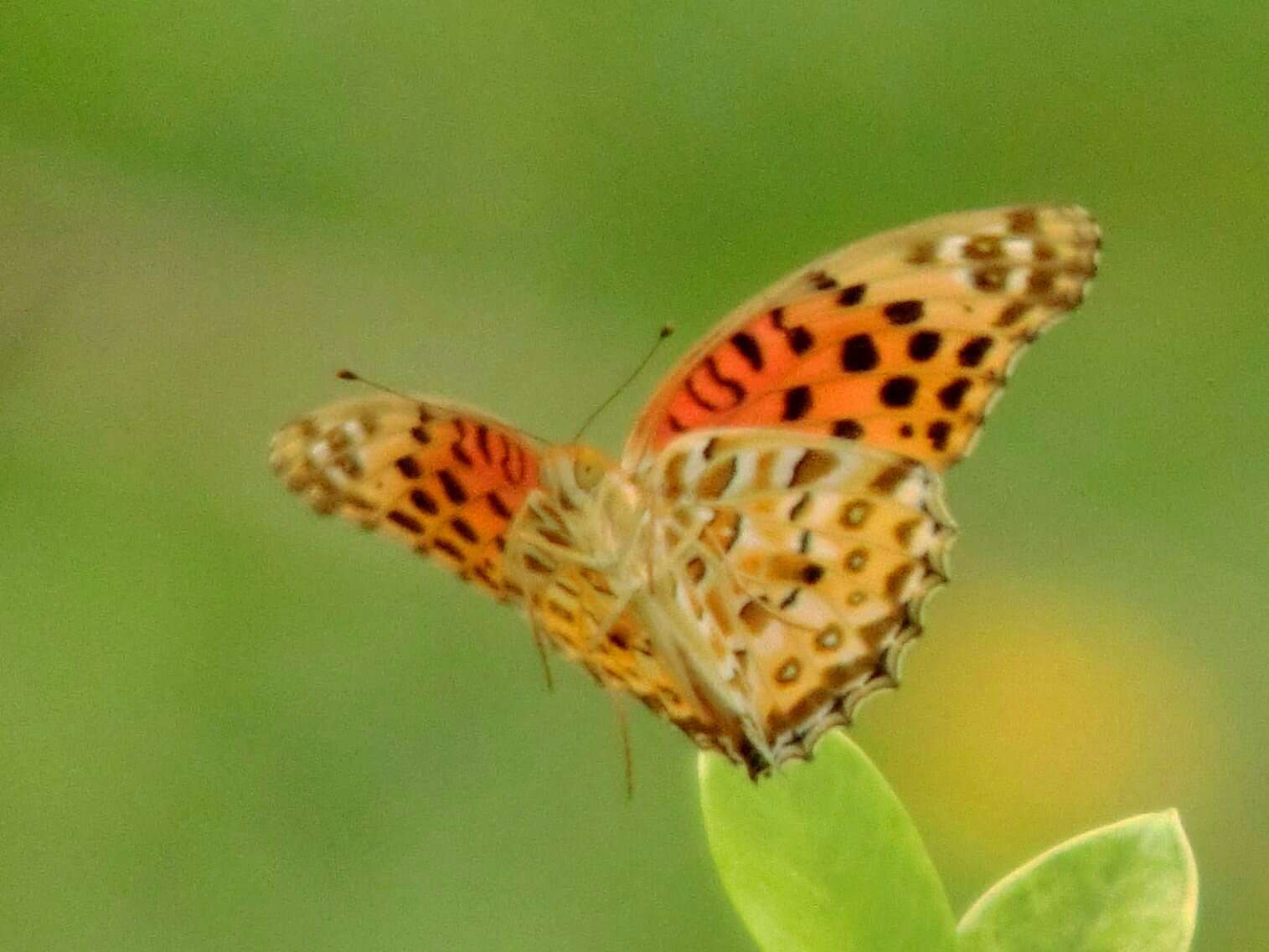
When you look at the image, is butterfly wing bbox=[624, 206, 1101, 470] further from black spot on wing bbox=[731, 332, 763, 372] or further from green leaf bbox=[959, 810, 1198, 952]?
green leaf bbox=[959, 810, 1198, 952]

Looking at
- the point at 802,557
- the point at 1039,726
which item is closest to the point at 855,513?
the point at 802,557

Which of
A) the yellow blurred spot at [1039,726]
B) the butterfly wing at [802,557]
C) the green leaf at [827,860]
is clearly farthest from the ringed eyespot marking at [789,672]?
the yellow blurred spot at [1039,726]

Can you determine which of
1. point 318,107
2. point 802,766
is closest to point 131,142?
point 318,107

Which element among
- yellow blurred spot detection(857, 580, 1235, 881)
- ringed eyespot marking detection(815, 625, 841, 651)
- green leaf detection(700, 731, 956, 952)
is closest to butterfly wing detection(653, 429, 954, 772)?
ringed eyespot marking detection(815, 625, 841, 651)

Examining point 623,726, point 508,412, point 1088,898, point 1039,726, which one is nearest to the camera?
point 1088,898

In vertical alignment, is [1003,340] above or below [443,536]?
above

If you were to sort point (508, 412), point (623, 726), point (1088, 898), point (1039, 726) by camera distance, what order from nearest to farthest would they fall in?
point (1088, 898)
point (623, 726)
point (1039, 726)
point (508, 412)

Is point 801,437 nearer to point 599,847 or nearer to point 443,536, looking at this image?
point 443,536

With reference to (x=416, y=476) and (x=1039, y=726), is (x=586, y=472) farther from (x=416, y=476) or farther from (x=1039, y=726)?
(x=1039, y=726)
